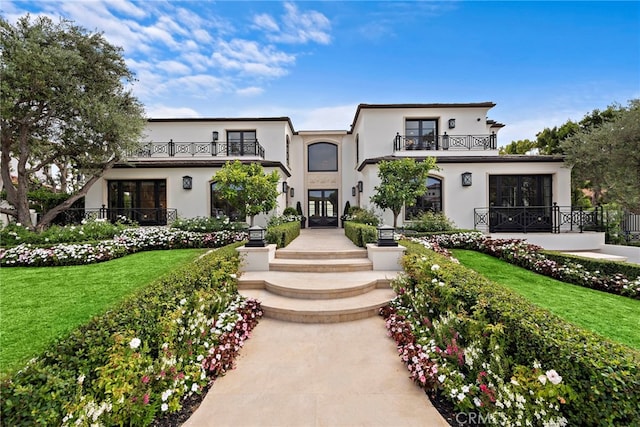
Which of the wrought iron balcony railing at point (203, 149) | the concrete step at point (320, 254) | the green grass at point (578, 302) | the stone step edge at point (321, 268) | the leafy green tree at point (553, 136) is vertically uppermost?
the leafy green tree at point (553, 136)

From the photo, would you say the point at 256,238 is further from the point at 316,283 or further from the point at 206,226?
the point at 206,226

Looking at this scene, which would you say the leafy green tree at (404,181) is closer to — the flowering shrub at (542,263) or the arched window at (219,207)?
the flowering shrub at (542,263)

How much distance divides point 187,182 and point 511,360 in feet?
44.3

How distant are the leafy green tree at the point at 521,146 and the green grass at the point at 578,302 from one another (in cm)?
2200

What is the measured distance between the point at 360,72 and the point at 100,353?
14187 millimetres

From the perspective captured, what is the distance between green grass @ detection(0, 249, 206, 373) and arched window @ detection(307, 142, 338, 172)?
1156 centimetres

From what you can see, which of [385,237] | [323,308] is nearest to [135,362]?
[323,308]

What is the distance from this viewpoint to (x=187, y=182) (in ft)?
42.4

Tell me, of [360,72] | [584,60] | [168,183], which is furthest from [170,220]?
[584,60]

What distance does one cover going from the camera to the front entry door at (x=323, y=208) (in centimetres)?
1756

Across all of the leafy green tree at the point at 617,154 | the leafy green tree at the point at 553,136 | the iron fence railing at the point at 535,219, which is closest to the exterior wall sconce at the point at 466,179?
the iron fence railing at the point at 535,219

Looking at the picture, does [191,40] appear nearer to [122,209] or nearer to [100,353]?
[122,209]

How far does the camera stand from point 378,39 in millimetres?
10922

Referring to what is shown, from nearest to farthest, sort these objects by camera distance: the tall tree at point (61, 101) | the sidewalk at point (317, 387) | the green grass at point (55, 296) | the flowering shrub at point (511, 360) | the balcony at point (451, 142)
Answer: the flowering shrub at point (511, 360), the sidewalk at point (317, 387), the green grass at point (55, 296), the tall tree at point (61, 101), the balcony at point (451, 142)
